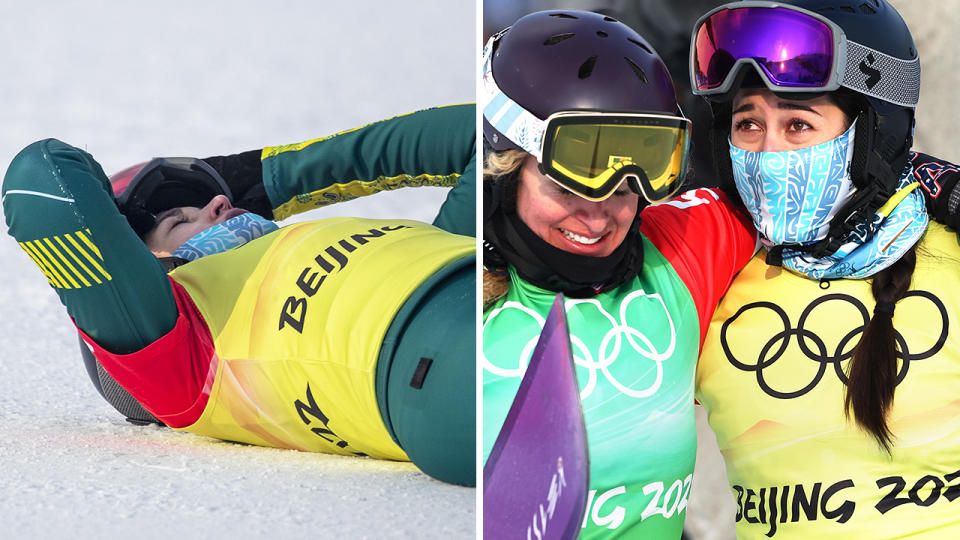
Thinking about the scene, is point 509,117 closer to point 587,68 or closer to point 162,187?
point 587,68

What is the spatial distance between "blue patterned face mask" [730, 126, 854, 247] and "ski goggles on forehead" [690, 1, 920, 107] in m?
0.06

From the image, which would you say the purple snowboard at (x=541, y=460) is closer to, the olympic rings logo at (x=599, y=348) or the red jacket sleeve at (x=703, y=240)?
the olympic rings logo at (x=599, y=348)

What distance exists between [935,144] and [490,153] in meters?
0.91

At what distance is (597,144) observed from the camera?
0.92 m

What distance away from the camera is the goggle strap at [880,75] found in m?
→ 1.03

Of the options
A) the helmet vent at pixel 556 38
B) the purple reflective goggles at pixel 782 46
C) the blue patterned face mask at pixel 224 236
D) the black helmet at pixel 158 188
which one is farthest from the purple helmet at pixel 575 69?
the black helmet at pixel 158 188

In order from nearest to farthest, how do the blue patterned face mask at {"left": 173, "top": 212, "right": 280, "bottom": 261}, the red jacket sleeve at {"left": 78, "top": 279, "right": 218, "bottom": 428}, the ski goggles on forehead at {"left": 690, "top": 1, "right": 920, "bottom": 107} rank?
the ski goggles on forehead at {"left": 690, "top": 1, "right": 920, "bottom": 107}
the red jacket sleeve at {"left": 78, "top": 279, "right": 218, "bottom": 428}
the blue patterned face mask at {"left": 173, "top": 212, "right": 280, "bottom": 261}

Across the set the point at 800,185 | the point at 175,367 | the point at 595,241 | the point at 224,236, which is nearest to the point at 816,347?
the point at 800,185

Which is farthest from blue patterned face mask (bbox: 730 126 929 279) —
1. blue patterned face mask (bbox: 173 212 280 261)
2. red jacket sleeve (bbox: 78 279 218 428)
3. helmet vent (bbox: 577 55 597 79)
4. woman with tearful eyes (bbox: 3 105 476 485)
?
blue patterned face mask (bbox: 173 212 280 261)

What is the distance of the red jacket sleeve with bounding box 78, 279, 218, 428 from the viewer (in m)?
1.32

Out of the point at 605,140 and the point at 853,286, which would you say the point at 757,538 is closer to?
the point at 853,286

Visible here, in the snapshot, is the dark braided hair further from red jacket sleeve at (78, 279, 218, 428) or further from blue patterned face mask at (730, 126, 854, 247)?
red jacket sleeve at (78, 279, 218, 428)

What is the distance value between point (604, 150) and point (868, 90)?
0.31m

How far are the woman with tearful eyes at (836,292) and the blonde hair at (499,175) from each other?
0.24 m
